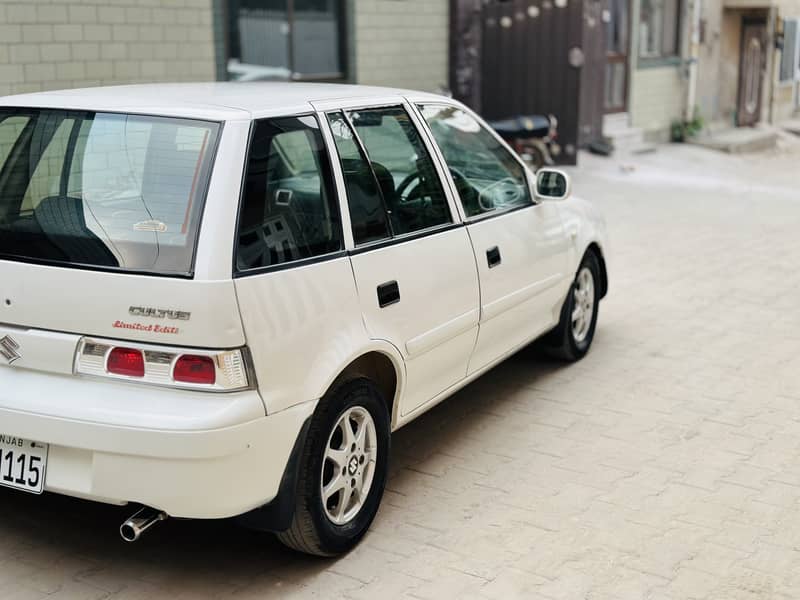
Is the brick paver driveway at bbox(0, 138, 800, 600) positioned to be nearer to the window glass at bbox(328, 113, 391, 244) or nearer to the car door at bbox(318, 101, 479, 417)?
the car door at bbox(318, 101, 479, 417)

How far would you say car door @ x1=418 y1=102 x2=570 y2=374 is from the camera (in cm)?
501

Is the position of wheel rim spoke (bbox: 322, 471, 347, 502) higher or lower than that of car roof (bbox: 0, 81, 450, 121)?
lower

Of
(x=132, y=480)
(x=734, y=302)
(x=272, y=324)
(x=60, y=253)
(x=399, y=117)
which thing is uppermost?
(x=399, y=117)

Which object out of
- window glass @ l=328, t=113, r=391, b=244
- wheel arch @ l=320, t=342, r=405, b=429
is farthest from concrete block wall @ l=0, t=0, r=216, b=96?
wheel arch @ l=320, t=342, r=405, b=429

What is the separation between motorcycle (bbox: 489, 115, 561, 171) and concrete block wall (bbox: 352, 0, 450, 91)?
1076 millimetres

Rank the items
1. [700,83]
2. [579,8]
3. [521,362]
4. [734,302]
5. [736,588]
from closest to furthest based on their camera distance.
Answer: [736,588] < [521,362] < [734,302] < [579,8] < [700,83]

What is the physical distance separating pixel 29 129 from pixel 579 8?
1161 cm

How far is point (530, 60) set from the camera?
591 inches

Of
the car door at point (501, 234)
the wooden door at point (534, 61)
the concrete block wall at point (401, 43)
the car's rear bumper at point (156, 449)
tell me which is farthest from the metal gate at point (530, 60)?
the car's rear bumper at point (156, 449)

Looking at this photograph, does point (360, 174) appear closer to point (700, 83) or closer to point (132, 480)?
point (132, 480)

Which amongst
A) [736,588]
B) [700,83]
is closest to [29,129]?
[736,588]

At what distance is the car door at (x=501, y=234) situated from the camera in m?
5.01

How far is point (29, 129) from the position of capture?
4.00m

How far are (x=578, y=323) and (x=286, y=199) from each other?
3145 millimetres
